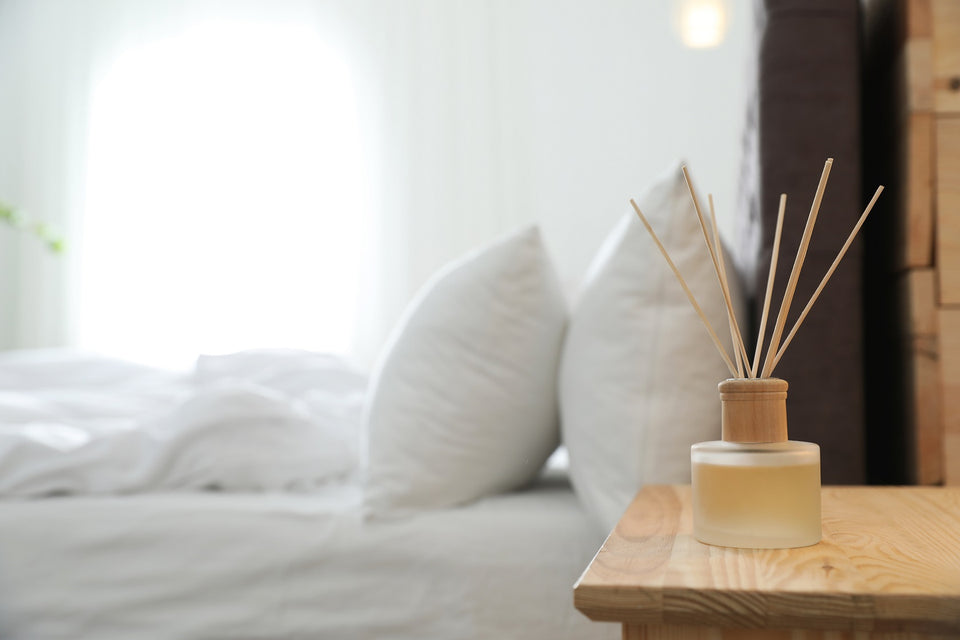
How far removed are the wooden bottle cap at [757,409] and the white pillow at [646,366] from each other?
38cm

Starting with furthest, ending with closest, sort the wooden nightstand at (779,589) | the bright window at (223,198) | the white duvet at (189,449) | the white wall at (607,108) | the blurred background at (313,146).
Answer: the bright window at (223,198), the blurred background at (313,146), the white wall at (607,108), the white duvet at (189,449), the wooden nightstand at (779,589)

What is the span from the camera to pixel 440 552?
95 cm

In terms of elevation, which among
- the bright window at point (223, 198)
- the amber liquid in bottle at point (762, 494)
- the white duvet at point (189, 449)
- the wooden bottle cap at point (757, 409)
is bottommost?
the white duvet at point (189, 449)

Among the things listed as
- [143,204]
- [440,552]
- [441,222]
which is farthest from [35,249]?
[440,552]

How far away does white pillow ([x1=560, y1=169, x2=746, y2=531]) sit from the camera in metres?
0.91

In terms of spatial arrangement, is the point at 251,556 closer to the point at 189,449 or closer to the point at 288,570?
the point at 288,570

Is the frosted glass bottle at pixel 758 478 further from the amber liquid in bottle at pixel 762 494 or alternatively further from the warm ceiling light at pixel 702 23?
the warm ceiling light at pixel 702 23

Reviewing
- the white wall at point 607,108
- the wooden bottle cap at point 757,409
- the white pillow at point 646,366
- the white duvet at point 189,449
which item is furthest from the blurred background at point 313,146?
the wooden bottle cap at point 757,409

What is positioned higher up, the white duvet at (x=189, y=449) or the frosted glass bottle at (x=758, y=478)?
the frosted glass bottle at (x=758, y=478)

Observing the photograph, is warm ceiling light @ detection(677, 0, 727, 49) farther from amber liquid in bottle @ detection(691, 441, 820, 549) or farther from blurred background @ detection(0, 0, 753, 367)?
amber liquid in bottle @ detection(691, 441, 820, 549)

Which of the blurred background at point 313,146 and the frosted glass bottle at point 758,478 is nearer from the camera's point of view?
the frosted glass bottle at point 758,478

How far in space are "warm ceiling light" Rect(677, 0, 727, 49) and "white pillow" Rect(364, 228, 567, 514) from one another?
7.43 ft

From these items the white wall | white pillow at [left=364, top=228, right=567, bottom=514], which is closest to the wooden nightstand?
white pillow at [left=364, top=228, right=567, bottom=514]

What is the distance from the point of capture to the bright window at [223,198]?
10.8ft
